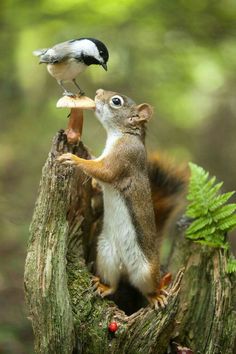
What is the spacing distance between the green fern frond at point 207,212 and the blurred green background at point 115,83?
2.93ft

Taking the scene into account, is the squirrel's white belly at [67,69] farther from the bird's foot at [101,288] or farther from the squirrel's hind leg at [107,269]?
the bird's foot at [101,288]

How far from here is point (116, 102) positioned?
120 inches

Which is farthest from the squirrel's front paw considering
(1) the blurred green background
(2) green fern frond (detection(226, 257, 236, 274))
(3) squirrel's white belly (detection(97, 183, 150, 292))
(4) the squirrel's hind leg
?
(1) the blurred green background

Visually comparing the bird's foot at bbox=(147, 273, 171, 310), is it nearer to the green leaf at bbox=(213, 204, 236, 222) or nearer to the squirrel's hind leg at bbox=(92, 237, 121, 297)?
the squirrel's hind leg at bbox=(92, 237, 121, 297)

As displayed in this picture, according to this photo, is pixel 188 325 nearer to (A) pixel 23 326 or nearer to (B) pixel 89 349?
(B) pixel 89 349

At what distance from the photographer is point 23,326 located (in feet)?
15.0

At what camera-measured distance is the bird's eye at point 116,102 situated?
9.94 feet

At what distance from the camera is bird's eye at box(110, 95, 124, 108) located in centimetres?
303

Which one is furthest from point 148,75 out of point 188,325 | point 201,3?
point 188,325

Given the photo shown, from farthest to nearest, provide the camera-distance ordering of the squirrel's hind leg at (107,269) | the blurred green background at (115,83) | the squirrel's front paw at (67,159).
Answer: the blurred green background at (115,83)
the squirrel's hind leg at (107,269)
the squirrel's front paw at (67,159)

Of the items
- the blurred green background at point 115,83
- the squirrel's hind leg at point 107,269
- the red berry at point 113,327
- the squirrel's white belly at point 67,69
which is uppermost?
the blurred green background at point 115,83

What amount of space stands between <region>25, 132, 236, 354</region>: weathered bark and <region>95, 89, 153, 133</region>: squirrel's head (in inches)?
8.9

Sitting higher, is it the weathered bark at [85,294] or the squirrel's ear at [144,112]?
the squirrel's ear at [144,112]

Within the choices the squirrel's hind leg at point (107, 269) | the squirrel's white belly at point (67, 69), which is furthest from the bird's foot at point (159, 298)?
the squirrel's white belly at point (67, 69)
